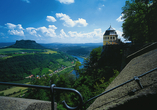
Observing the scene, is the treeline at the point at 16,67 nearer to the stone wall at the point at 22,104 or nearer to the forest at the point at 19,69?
the forest at the point at 19,69

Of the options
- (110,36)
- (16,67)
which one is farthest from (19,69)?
(110,36)

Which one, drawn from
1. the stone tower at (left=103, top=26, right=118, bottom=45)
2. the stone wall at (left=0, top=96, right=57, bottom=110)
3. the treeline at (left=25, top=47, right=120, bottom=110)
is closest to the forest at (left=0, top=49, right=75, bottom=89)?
the treeline at (left=25, top=47, right=120, bottom=110)

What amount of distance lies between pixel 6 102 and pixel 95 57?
35.7 m

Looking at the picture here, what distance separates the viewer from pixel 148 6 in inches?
656

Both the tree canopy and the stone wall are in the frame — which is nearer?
the stone wall

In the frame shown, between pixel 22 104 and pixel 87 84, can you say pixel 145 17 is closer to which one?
pixel 87 84

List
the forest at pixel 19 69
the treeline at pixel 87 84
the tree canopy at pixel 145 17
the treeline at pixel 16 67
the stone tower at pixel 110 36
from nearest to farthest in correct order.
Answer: the treeline at pixel 87 84
the tree canopy at pixel 145 17
the stone tower at pixel 110 36
the treeline at pixel 16 67
the forest at pixel 19 69

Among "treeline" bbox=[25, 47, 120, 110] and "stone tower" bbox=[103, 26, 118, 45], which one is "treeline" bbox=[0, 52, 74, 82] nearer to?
"treeline" bbox=[25, 47, 120, 110]

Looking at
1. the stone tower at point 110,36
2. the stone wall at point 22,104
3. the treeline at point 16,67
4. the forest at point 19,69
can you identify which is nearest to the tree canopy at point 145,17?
the stone tower at point 110,36

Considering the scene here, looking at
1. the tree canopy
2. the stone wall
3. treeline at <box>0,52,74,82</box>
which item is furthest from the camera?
treeline at <box>0,52,74,82</box>

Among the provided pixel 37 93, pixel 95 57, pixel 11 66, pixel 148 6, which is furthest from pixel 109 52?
pixel 11 66

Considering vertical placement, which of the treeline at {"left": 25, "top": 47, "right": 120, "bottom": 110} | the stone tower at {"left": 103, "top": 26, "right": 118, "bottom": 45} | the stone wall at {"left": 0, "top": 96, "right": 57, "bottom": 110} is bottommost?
the treeline at {"left": 25, "top": 47, "right": 120, "bottom": 110}

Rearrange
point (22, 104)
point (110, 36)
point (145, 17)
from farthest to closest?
point (110, 36), point (145, 17), point (22, 104)

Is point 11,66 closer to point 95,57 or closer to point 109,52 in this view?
point 95,57
